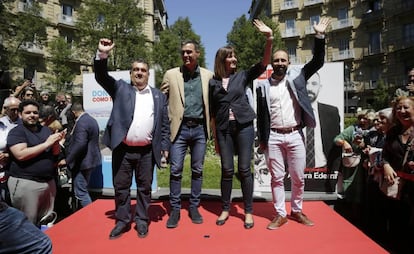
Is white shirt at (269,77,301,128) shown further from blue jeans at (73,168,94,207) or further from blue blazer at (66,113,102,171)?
blue jeans at (73,168,94,207)

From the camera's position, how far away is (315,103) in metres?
5.05

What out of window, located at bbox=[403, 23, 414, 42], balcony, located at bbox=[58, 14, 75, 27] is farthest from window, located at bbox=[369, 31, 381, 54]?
balcony, located at bbox=[58, 14, 75, 27]

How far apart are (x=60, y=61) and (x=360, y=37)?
2787cm

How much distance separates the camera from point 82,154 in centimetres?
459

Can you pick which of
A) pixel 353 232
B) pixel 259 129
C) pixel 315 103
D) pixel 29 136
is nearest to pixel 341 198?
pixel 315 103

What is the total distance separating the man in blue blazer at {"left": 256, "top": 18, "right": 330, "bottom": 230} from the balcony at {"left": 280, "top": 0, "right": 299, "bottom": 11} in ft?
113

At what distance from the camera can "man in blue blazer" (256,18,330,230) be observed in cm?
316

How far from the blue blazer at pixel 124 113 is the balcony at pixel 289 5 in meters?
35.0

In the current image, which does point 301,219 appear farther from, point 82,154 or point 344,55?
point 344,55

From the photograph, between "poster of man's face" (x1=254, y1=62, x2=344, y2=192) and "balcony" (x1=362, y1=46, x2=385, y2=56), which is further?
"balcony" (x1=362, y1=46, x2=385, y2=56)

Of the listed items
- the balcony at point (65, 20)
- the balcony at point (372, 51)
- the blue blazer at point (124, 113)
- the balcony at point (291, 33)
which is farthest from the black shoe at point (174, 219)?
the balcony at point (291, 33)

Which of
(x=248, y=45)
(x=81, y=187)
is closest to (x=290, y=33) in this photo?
(x=248, y=45)

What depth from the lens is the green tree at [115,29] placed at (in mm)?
17047

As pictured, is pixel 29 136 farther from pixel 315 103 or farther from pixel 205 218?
pixel 315 103
